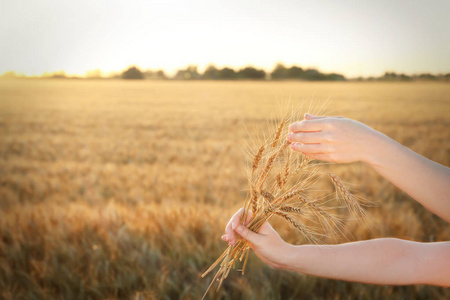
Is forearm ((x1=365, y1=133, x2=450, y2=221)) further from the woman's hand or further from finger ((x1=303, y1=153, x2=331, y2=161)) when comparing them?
the woman's hand

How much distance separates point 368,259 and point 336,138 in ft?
1.62

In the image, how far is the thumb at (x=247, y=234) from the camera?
1042mm

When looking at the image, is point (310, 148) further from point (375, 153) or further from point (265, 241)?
point (265, 241)

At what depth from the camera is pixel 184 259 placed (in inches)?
101

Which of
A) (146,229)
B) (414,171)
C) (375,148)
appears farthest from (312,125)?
(146,229)

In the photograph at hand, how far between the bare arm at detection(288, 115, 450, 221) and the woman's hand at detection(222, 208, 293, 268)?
12.6 inches

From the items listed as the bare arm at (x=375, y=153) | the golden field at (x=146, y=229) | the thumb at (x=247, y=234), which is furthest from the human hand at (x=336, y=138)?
the thumb at (x=247, y=234)

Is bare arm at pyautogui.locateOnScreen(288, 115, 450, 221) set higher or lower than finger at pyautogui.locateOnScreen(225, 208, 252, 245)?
higher

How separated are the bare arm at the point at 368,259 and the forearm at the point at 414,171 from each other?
25 centimetres

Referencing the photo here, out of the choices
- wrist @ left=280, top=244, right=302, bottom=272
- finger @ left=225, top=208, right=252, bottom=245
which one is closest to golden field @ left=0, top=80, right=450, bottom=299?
finger @ left=225, top=208, right=252, bottom=245

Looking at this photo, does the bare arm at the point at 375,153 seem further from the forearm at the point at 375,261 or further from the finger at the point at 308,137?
the forearm at the point at 375,261

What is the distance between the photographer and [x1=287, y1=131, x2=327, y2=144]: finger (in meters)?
0.85

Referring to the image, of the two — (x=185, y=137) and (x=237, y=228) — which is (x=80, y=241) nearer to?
(x=237, y=228)

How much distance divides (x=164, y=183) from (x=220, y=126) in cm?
740
